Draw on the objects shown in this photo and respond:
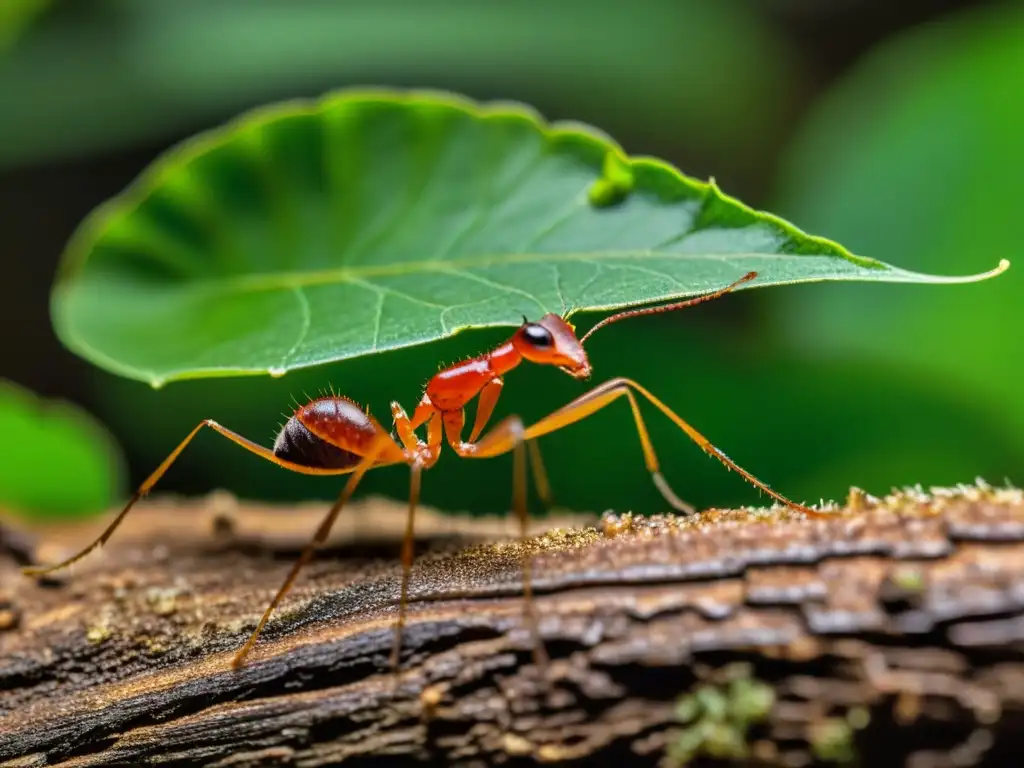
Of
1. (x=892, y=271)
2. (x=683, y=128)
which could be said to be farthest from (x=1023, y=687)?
(x=683, y=128)

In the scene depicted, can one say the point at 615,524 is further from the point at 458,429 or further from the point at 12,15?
the point at 12,15

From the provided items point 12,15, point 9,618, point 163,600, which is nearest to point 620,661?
point 163,600

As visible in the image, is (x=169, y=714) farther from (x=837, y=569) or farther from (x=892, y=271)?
(x=892, y=271)

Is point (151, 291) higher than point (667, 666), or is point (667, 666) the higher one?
point (151, 291)

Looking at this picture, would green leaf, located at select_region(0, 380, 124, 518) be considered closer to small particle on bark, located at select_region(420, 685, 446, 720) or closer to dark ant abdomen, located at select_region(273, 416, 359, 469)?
dark ant abdomen, located at select_region(273, 416, 359, 469)

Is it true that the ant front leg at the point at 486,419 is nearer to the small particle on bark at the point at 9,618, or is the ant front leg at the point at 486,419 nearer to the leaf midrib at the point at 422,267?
the leaf midrib at the point at 422,267

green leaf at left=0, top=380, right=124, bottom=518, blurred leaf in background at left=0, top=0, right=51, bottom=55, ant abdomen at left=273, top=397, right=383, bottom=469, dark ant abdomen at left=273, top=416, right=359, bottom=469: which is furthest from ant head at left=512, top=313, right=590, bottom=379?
blurred leaf in background at left=0, top=0, right=51, bottom=55
